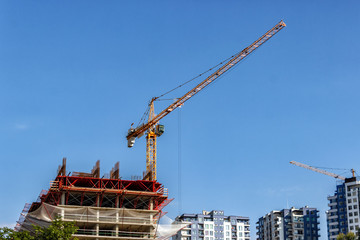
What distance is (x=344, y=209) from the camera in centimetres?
18738

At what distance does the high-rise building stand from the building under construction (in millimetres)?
86817

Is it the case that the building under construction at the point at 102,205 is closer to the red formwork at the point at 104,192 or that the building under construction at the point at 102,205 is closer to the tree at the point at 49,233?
the red formwork at the point at 104,192

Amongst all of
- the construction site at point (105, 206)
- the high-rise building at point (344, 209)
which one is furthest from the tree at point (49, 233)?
the high-rise building at point (344, 209)

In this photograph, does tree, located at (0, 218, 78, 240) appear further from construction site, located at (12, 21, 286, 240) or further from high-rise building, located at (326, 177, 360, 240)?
high-rise building, located at (326, 177, 360, 240)

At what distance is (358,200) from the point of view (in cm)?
18312

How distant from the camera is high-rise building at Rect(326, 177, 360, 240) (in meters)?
183

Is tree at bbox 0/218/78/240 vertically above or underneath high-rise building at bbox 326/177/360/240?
underneath

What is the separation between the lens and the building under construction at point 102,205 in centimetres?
10723

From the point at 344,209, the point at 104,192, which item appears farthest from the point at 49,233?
the point at 344,209

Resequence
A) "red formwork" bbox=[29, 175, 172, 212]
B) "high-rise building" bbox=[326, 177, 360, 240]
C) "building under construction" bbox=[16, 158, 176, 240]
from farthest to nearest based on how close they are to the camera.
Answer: "high-rise building" bbox=[326, 177, 360, 240] < "red formwork" bbox=[29, 175, 172, 212] < "building under construction" bbox=[16, 158, 176, 240]

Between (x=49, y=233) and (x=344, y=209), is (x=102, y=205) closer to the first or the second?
(x=49, y=233)

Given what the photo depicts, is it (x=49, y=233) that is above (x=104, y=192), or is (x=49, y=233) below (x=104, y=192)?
below

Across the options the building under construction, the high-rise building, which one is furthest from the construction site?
the high-rise building

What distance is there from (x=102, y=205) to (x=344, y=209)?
98.9 m
